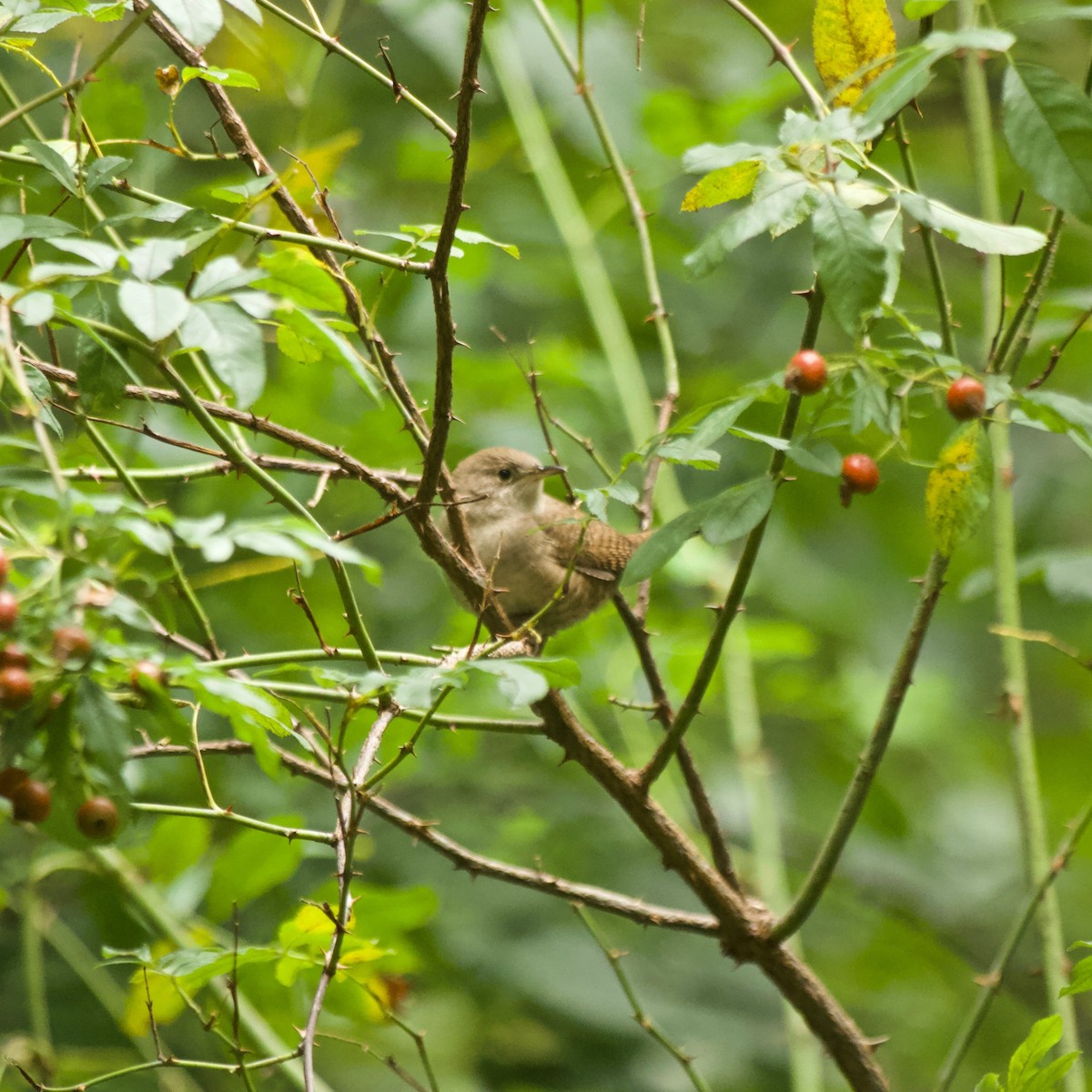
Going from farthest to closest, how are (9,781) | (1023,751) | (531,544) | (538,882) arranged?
(531,544)
(1023,751)
(538,882)
(9,781)

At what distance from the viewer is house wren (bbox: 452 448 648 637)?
3369mm

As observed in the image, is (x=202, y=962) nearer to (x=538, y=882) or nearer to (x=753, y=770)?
(x=538, y=882)

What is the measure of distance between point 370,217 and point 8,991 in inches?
127

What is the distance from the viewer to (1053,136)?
1.36 m

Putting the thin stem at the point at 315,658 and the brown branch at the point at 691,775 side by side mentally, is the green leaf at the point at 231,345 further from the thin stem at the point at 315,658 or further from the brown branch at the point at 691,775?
the brown branch at the point at 691,775

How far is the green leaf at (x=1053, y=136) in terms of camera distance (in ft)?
4.41

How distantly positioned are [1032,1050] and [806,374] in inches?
43.7

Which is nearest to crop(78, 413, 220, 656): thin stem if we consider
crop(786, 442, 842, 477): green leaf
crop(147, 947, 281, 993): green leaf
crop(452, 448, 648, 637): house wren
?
crop(147, 947, 281, 993): green leaf

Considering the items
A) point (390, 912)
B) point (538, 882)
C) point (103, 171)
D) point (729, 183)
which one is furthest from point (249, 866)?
point (729, 183)

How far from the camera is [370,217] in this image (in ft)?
16.4

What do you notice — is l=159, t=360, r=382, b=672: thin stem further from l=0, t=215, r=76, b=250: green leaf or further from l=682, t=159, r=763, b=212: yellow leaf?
l=682, t=159, r=763, b=212: yellow leaf

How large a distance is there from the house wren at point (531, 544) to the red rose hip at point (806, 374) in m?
1.52

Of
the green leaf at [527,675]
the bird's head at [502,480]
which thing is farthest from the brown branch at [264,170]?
the bird's head at [502,480]

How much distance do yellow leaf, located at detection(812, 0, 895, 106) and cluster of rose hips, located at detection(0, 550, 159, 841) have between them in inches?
55.5
